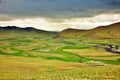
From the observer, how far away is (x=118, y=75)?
5350 centimetres

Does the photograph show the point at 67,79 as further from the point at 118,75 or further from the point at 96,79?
the point at 118,75

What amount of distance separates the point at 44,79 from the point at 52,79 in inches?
62.1

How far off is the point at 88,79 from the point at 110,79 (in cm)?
395

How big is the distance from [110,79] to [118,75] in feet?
15.1

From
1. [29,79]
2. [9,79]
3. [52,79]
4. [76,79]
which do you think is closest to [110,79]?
[76,79]

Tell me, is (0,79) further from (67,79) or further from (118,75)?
(118,75)

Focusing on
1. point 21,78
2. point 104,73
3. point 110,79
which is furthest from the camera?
point 104,73

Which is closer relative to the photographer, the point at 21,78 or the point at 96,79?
the point at 96,79

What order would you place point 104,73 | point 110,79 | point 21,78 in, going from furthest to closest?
point 104,73 → point 21,78 → point 110,79

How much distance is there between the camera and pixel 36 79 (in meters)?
51.2

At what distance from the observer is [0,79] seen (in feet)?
169

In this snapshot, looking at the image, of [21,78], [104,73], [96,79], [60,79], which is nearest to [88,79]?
[96,79]

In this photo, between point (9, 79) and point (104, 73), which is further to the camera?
point (104, 73)

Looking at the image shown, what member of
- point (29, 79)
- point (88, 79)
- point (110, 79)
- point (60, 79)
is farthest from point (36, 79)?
point (110, 79)
